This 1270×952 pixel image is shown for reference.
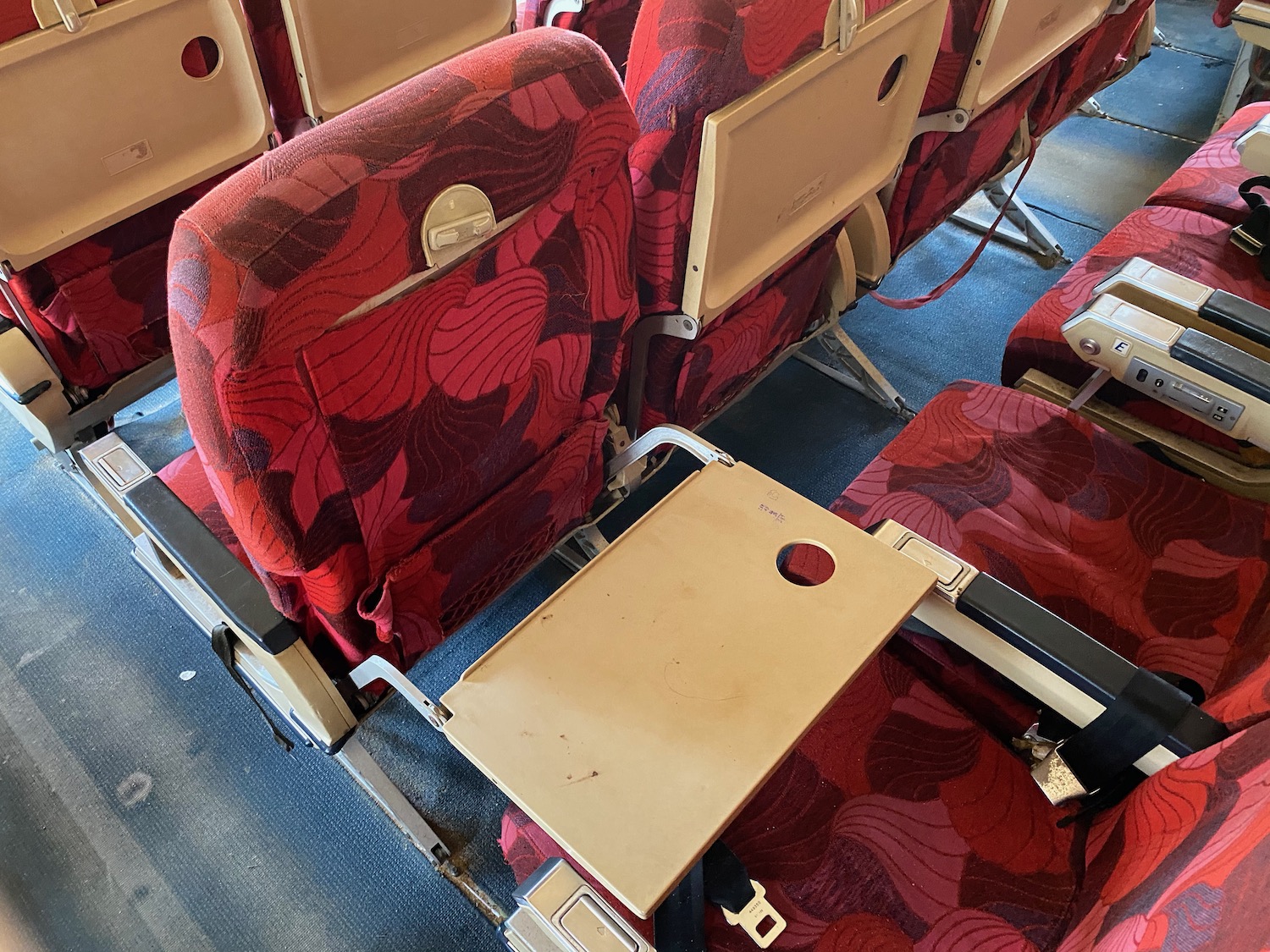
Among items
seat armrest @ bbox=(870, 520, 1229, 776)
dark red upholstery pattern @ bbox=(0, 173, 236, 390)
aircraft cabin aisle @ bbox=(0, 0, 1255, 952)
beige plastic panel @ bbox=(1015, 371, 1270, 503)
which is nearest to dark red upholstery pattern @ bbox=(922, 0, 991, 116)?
beige plastic panel @ bbox=(1015, 371, 1270, 503)

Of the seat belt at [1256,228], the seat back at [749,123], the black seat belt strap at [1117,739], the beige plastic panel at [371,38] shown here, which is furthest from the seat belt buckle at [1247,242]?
the beige plastic panel at [371,38]

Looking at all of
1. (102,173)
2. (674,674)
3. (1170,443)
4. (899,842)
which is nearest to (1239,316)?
(1170,443)

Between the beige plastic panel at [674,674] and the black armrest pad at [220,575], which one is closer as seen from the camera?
the beige plastic panel at [674,674]

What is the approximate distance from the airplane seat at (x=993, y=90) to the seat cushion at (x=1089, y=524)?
53 centimetres

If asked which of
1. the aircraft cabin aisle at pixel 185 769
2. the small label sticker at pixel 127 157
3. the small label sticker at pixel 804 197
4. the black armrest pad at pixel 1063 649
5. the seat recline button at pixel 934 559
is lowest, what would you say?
the aircraft cabin aisle at pixel 185 769

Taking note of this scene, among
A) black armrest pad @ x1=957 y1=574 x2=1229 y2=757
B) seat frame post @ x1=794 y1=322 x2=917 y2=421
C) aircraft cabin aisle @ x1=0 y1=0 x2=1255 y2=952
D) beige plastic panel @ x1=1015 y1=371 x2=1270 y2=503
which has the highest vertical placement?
black armrest pad @ x1=957 y1=574 x2=1229 y2=757

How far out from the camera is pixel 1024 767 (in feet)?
3.35

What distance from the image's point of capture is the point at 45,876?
53.6 inches

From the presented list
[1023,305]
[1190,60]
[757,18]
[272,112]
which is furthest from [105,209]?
[1190,60]

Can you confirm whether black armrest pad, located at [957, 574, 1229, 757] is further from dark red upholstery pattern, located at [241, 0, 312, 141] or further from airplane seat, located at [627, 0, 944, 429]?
dark red upholstery pattern, located at [241, 0, 312, 141]

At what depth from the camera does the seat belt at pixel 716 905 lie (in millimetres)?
851

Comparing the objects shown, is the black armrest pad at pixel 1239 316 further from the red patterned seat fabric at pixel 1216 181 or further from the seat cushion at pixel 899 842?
the seat cushion at pixel 899 842

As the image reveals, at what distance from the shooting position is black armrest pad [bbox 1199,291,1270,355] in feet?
4.33

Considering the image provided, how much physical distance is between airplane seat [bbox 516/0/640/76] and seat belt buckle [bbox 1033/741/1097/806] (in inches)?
51.1
